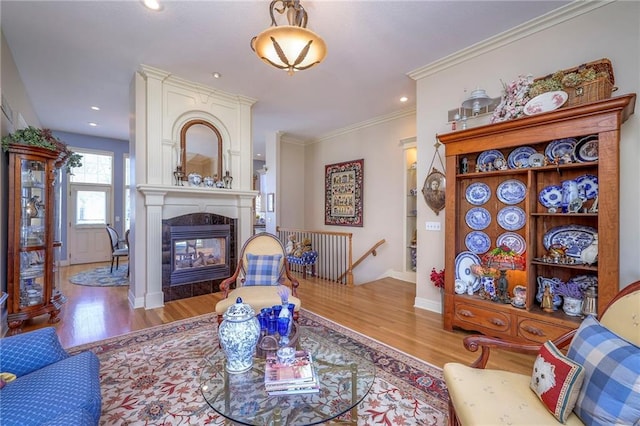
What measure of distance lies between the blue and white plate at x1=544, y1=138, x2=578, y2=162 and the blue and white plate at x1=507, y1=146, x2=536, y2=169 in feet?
0.43

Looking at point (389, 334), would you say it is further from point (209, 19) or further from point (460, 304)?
point (209, 19)

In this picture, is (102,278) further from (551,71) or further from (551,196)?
(551,71)

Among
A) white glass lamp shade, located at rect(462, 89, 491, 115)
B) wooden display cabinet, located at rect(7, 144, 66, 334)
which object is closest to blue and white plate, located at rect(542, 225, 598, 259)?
white glass lamp shade, located at rect(462, 89, 491, 115)

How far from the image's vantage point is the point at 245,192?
4570mm

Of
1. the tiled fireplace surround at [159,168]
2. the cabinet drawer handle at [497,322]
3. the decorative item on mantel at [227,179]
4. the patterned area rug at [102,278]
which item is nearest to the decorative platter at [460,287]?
the cabinet drawer handle at [497,322]

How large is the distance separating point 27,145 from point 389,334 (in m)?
4.29

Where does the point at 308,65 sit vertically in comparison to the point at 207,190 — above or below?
above

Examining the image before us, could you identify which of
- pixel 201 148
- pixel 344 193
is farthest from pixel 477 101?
pixel 201 148

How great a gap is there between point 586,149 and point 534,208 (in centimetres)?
61

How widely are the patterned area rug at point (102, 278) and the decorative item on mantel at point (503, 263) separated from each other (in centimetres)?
557

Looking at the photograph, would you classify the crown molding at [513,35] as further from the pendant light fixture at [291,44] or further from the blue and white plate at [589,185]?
the pendant light fixture at [291,44]

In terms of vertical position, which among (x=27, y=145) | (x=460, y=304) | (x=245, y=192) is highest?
(x=27, y=145)

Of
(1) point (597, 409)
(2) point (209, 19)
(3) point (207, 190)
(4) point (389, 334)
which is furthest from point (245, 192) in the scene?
(1) point (597, 409)

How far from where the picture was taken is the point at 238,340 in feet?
5.20
